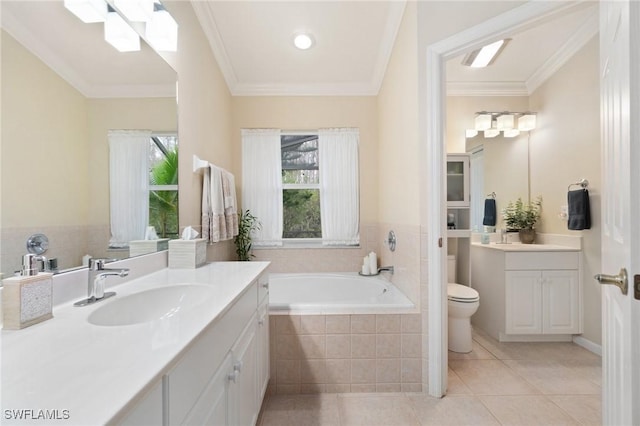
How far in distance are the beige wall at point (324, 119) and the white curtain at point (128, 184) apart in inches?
67.8

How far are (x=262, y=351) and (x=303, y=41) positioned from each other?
2372mm

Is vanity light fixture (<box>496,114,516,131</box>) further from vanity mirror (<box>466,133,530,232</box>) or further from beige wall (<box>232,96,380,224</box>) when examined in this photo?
beige wall (<box>232,96,380,224</box>)

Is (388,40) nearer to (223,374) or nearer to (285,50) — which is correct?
(285,50)

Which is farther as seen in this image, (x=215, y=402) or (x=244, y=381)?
(x=244, y=381)

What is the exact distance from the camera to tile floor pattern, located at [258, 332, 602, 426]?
1619 mm

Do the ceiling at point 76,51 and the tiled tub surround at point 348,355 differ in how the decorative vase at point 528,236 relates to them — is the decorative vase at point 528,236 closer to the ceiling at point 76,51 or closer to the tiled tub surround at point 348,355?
the tiled tub surround at point 348,355

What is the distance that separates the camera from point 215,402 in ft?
2.91

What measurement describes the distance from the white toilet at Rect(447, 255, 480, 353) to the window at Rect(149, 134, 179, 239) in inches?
85.5

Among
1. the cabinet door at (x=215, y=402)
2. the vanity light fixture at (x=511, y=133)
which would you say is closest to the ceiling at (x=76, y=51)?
the cabinet door at (x=215, y=402)

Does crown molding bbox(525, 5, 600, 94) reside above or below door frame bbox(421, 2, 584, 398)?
above

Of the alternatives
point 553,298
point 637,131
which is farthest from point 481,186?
point 637,131

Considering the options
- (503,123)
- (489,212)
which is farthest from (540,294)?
(503,123)

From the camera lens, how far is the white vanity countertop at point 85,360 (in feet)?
1.41

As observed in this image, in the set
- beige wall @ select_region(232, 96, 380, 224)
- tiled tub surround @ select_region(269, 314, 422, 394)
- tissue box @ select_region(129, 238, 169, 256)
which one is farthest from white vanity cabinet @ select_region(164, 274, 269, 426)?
beige wall @ select_region(232, 96, 380, 224)
